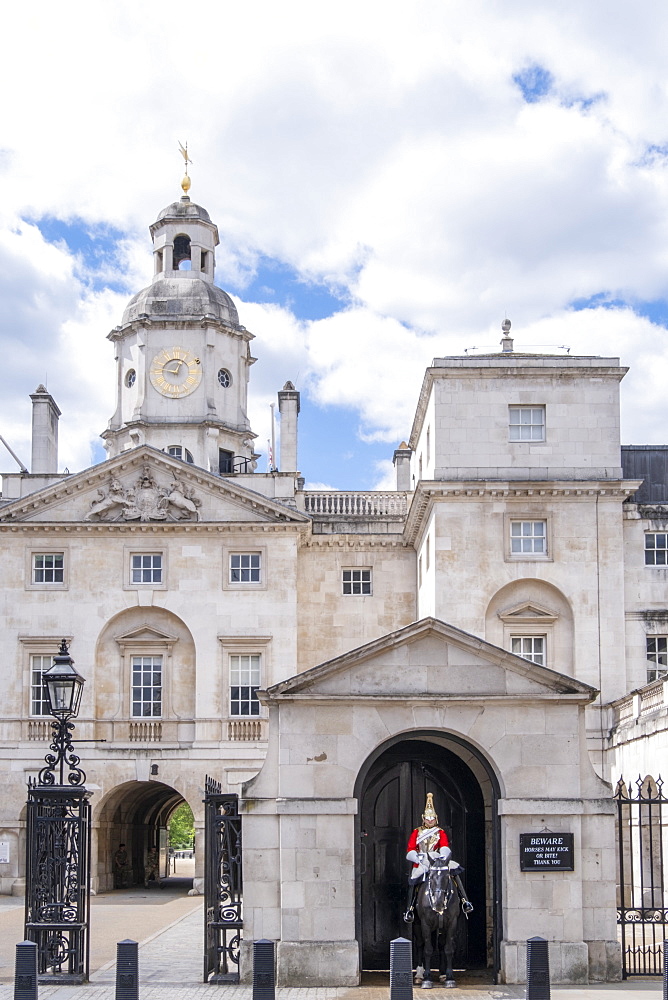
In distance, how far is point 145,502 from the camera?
4638 centimetres

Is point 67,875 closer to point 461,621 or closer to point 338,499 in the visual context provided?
point 461,621

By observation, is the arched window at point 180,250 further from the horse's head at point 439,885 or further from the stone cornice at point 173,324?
the horse's head at point 439,885

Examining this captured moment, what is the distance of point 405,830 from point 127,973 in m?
5.96

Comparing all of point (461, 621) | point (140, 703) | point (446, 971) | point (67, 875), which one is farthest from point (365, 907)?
point (140, 703)

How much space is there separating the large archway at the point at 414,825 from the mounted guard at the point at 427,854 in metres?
1.35

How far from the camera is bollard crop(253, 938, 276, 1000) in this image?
16.4 meters

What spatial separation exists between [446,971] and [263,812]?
344cm

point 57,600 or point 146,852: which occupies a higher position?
point 57,600

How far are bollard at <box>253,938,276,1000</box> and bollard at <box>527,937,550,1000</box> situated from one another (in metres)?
3.02

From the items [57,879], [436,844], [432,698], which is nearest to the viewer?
[436,844]

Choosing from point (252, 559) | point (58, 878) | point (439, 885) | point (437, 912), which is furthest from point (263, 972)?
point (252, 559)

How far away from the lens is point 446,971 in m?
20.0

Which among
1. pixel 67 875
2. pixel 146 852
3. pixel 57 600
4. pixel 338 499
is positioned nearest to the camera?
pixel 67 875

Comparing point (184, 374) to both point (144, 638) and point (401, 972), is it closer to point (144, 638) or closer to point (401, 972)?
point (144, 638)
